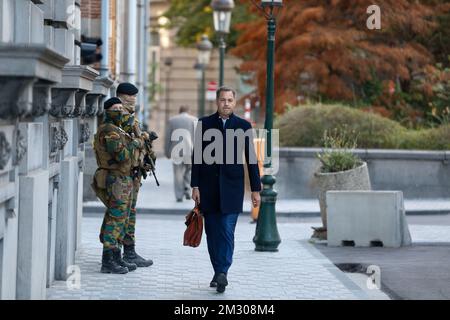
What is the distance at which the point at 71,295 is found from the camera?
12.0 m

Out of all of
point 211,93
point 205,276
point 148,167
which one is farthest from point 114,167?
point 211,93

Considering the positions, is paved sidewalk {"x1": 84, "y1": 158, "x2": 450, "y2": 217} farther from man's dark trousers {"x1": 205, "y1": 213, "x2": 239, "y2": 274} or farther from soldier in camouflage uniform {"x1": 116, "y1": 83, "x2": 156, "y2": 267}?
man's dark trousers {"x1": 205, "y1": 213, "x2": 239, "y2": 274}

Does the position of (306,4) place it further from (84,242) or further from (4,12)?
(4,12)

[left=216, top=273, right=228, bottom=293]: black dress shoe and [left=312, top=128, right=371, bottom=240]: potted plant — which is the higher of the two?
[left=312, top=128, right=371, bottom=240]: potted plant

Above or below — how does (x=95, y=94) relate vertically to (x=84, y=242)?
above

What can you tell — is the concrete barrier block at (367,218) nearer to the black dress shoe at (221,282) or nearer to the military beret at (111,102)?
the military beret at (111,102)

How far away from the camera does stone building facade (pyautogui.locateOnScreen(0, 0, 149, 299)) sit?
8.37m

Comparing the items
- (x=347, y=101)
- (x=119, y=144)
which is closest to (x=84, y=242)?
(x=119, y=144)

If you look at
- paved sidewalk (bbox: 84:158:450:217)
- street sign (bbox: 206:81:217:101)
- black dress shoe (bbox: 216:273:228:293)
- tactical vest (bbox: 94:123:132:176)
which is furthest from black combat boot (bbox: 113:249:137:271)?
street sign (bbox: 206:81:217:101)

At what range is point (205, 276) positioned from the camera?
1380 cm

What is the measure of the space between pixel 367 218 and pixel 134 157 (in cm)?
487

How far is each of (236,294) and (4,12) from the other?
11.6ft

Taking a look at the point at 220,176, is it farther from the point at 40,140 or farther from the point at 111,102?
the point at 40,140

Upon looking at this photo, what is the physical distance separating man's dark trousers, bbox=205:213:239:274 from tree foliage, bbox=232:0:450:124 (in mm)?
24146
